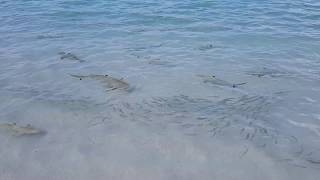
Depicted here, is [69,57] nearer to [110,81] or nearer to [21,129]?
[110,81]

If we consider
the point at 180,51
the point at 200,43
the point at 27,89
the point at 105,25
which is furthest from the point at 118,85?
the point at 105,25

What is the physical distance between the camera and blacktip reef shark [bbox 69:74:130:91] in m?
9.25

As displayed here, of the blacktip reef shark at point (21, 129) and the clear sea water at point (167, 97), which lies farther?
the blacktip reef shark at point (21, 129)

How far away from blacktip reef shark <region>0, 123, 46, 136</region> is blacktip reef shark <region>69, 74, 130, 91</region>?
179 centimetres

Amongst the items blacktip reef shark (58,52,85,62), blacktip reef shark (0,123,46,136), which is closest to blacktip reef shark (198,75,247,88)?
blacktip reef shark (58,52,85,62)

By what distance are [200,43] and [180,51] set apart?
2.38 ft

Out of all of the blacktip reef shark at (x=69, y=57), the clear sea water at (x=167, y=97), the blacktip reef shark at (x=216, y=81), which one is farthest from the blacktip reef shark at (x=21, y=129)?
the blacktip reef shark at (x=69, y=57)

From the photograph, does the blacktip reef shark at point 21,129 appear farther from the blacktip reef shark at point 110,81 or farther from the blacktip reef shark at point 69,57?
the blacktip reef shark at point 69,57

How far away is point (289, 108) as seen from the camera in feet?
27.1

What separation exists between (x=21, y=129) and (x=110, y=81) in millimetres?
2225

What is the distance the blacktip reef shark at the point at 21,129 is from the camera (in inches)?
300

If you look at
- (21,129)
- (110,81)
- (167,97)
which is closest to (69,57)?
(110,81)

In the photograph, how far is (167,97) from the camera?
8.84 metres

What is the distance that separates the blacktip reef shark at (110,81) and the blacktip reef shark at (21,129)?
5.86 ft
